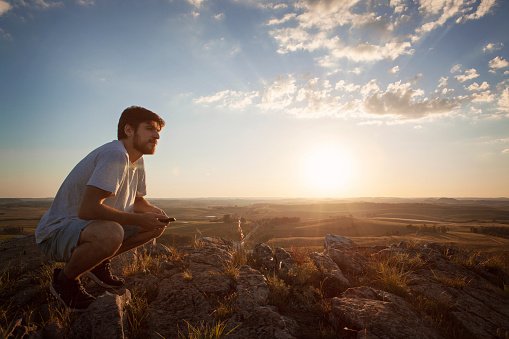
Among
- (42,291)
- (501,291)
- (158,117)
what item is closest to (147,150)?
(158,117)

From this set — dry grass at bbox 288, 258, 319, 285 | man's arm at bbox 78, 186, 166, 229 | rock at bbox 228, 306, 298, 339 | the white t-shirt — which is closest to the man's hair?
the white t-shirt

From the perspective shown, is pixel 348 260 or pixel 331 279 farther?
pixel 348 260

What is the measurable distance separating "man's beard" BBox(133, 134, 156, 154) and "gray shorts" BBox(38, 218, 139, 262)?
4.23 ft

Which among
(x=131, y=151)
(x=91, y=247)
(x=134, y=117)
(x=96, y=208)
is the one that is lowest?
(x=91, y=247)

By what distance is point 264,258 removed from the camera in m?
6.93

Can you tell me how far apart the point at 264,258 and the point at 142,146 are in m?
4.00

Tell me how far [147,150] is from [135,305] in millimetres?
2322

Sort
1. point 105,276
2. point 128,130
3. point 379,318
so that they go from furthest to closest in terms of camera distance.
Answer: point 105,276
point 128,130
point 379,318

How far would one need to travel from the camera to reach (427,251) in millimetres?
8148

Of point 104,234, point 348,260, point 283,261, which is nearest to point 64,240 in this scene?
point 104,234

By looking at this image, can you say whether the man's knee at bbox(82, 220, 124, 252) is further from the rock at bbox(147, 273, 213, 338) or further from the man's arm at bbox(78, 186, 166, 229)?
the rock at bbox(147, 273, 213, 338)

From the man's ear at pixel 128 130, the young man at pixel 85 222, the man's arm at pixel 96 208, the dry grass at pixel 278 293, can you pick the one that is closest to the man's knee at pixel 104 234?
the young man at pixel 85 222

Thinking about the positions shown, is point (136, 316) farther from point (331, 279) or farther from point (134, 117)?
point (331, 279)

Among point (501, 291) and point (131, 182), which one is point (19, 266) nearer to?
point (131, 182)
